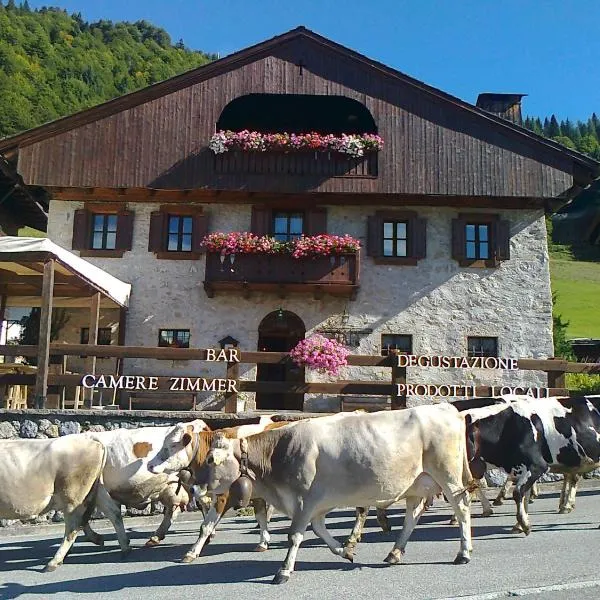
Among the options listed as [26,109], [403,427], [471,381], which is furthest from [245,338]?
[26,109]

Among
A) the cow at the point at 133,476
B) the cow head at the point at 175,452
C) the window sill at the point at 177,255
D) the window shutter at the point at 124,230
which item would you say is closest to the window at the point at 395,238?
the window sill at the point at 177,255

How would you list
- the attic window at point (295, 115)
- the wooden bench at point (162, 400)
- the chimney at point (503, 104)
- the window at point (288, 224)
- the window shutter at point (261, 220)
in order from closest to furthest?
the wooden bench at point (162, 400) → the window shutter at point (261, 220) → the window at point (288, 224) → the attic window at point (295, 115) → the chimney at point (503, 104)

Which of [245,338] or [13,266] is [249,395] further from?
[13,266]

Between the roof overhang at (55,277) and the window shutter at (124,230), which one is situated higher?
the window shutter at (124,230)

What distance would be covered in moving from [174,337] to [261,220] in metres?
4.14

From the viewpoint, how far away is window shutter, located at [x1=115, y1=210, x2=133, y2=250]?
1942 cm

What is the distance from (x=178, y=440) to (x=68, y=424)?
4.70 metres

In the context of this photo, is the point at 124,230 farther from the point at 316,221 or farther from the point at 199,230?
the point at 316,221

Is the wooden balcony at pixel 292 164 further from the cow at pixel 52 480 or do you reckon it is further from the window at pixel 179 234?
the cow at pixel 52 480


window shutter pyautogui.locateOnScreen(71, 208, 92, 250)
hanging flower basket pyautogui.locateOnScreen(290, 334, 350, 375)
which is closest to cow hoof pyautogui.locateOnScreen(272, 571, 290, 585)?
hanging flower basket pyautogui.locateOnScreen(290, 334, 350, 375)

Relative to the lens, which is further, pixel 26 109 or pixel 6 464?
pixel 26 109

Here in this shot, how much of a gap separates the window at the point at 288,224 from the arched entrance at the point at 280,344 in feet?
7.69

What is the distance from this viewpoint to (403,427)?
24.0 ft

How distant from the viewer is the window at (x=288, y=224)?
19922mm
